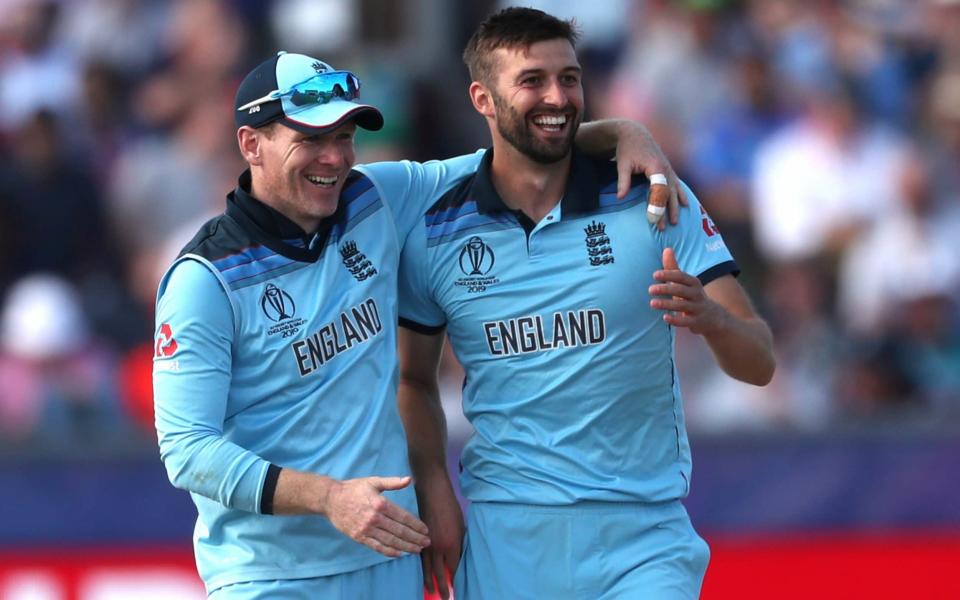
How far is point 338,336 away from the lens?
4.25 meters

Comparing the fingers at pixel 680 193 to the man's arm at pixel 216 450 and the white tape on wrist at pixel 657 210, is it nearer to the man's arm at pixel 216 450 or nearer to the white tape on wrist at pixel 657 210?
the white tape on wrist at pixel 657 210

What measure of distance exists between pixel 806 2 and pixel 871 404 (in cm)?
298

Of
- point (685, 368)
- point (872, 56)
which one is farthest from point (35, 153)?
point (872, 56)

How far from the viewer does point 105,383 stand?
8.08 metres

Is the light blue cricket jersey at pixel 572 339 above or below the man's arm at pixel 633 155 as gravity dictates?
below

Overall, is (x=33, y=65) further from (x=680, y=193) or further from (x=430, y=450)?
(x=680, y=193)

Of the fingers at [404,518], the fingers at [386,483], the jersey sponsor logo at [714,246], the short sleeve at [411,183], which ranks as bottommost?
the fingers at [404,518]

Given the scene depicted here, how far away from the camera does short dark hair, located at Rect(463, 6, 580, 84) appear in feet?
14.4

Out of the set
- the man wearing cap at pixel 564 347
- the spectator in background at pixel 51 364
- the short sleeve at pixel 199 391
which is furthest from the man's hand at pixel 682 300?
the spectator in background at pixel 51 364

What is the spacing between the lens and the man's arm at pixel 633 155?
14.3 ft

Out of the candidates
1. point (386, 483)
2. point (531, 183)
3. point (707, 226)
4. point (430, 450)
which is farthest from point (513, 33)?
point (386, 483)

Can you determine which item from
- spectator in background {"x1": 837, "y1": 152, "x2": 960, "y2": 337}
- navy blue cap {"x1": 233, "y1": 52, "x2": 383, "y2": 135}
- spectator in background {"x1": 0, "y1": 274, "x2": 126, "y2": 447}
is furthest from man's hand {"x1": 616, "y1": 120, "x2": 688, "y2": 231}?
spectator in background {"x1": 0, "y1": 274, "x2": 126, "y2": 447}

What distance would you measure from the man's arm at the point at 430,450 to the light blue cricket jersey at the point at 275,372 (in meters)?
0.18

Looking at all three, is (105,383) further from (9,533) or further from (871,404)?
(871,404)
